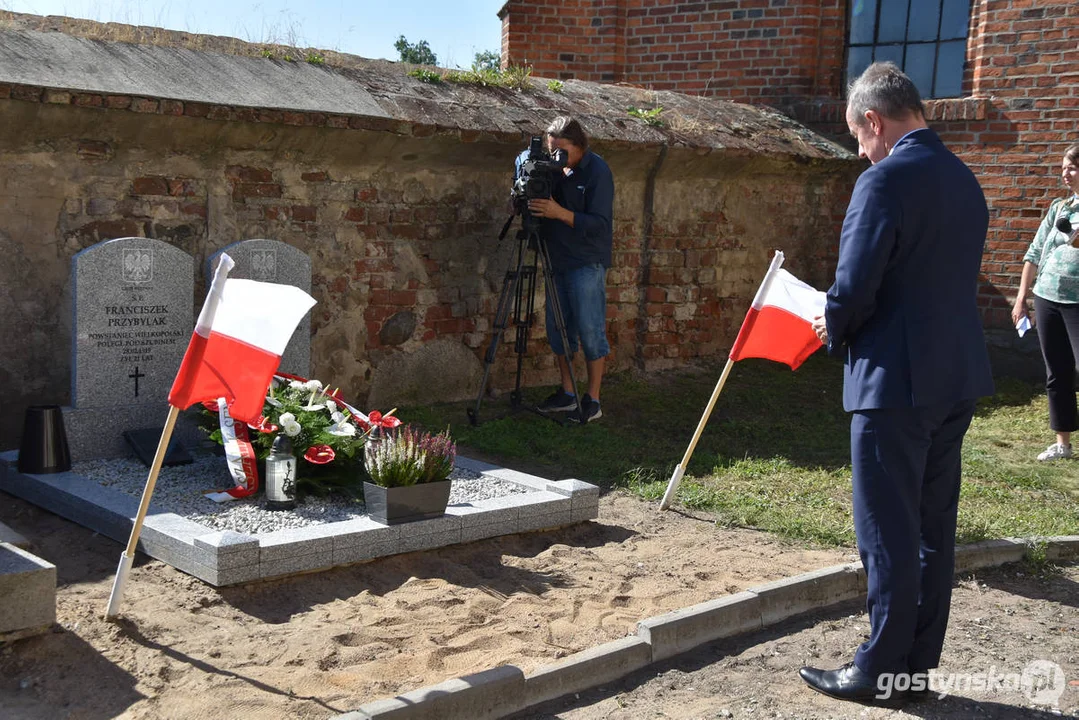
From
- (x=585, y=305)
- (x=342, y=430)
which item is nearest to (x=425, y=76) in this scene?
(x=585, y=305)

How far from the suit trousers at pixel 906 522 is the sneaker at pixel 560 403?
13.9 feet

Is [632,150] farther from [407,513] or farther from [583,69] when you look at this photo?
[407,513]

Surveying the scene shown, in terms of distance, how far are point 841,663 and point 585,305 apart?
398 centimetres

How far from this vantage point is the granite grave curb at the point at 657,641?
346 centimetres

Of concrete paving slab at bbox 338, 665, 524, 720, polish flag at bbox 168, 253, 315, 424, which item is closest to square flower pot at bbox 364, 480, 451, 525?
polish flag at bbox 168, 253, 315, 424

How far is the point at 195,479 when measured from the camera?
5.70 meters

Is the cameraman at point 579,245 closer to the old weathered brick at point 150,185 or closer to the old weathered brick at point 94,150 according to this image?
the old weathered brick at point 150,185

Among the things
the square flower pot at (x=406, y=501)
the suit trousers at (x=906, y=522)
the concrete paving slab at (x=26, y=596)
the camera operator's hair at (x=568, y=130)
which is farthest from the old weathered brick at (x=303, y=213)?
the suit trousers at (x=906, y=522)

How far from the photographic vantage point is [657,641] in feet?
13.5

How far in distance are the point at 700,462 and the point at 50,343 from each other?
3.95 m

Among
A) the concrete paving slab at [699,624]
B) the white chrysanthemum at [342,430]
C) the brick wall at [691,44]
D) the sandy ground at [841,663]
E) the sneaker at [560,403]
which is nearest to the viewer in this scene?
the sandy ground at [841,663]

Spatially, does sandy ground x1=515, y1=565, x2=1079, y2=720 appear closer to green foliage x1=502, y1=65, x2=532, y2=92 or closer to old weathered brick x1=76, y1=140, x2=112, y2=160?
old weathered brick x1=76, y1=140, x2=112, y2=160

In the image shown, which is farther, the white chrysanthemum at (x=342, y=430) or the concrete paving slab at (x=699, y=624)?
the white chrysanthemum at (x=342, y=430)

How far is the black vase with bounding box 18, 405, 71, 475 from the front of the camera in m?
5.50
